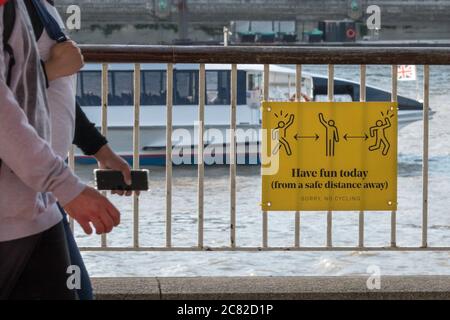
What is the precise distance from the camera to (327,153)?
4523 mm

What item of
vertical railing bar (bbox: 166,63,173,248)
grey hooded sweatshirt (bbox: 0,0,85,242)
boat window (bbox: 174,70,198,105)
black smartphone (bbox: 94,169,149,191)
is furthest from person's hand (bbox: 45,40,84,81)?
boat window (bbox: 174,70,198,105)

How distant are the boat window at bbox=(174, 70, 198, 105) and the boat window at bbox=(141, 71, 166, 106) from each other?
262 millimetres

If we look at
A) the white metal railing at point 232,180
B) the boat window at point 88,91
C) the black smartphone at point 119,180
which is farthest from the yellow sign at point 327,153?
the boat window at point 88,91

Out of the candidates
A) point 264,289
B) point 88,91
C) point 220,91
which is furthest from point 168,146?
point 88,91

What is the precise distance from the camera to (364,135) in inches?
178

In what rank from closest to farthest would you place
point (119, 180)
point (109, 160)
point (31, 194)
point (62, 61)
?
point (31, 194)
point (62, 61)
point (119, 180)
point (109, 160)

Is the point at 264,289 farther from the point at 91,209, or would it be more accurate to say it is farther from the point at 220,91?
the point at 220,91

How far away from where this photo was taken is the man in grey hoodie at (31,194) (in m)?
2.14

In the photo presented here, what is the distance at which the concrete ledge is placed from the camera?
4168mm

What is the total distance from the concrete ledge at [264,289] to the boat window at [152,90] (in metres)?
16.6

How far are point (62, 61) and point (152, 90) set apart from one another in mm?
18608
